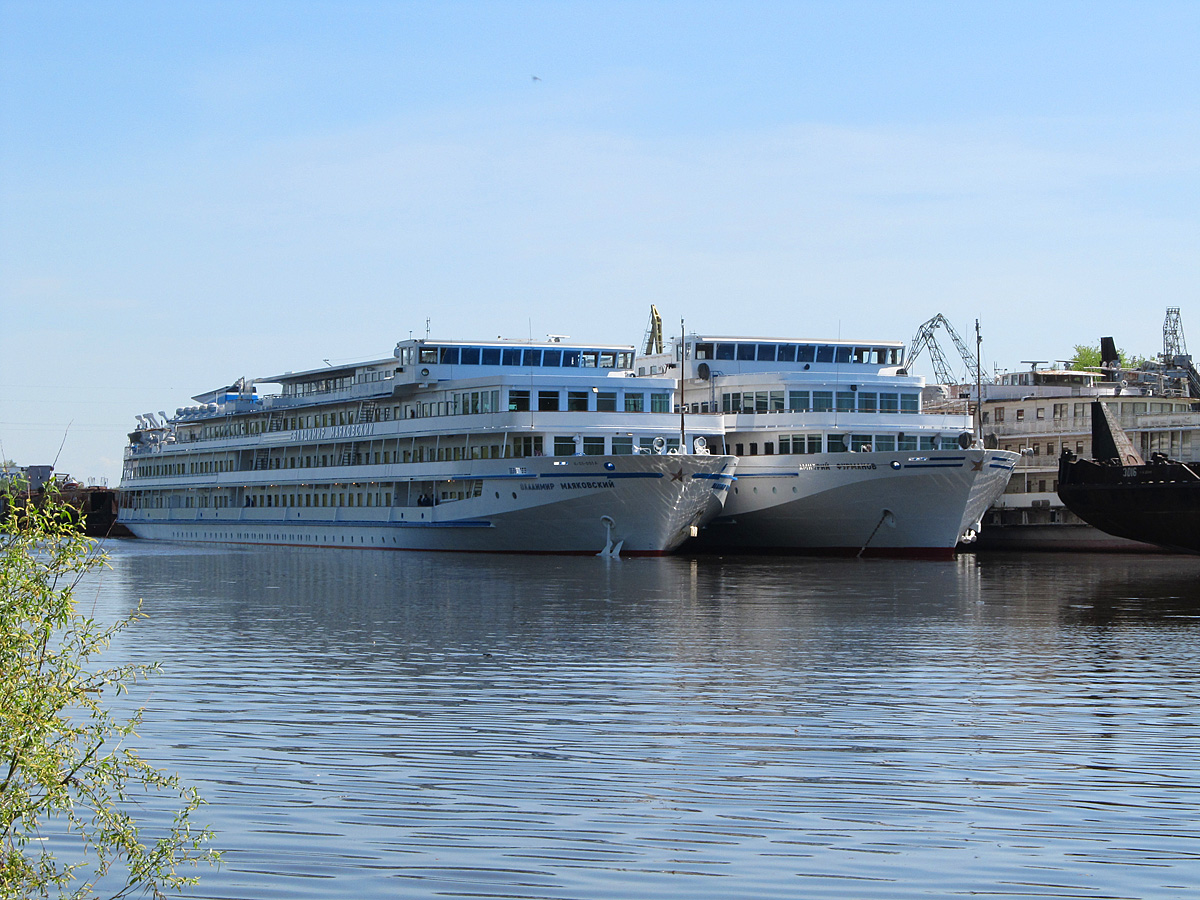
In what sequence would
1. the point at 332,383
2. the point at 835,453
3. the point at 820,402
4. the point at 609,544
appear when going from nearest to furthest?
the point at 609,544 → the point at 835,453 → the point at 820,402 → the point at 332,383

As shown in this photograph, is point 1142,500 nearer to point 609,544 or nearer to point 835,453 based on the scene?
point 835,453

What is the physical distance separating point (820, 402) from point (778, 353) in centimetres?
675

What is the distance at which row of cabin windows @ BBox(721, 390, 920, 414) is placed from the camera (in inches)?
2881

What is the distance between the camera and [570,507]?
65.8m

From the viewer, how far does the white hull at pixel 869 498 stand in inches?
2579

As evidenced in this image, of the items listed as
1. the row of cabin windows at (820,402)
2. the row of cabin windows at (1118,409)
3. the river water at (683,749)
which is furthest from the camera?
the row of cabin windows at (1118,409)

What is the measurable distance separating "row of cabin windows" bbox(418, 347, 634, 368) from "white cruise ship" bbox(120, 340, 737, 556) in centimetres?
7

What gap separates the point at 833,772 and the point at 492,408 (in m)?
54.5

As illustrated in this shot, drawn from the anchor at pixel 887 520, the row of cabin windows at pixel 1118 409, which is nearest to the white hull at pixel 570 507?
the anchor at pixel 887 520

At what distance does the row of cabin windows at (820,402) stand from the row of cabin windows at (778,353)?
376 cm

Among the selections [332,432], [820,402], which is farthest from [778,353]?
[332,432]

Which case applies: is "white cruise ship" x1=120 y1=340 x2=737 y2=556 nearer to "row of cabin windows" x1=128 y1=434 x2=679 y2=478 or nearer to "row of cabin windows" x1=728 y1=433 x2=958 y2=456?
"row of cabin windows" x1=128 y1=434 x2=679 y2=478

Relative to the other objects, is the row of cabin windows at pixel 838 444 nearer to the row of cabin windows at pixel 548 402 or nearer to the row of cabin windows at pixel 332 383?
the row of cabin windows at pixel 548 402

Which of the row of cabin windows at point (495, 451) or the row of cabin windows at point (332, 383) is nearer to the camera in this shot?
the row of cabin windows at point (495, 451)
